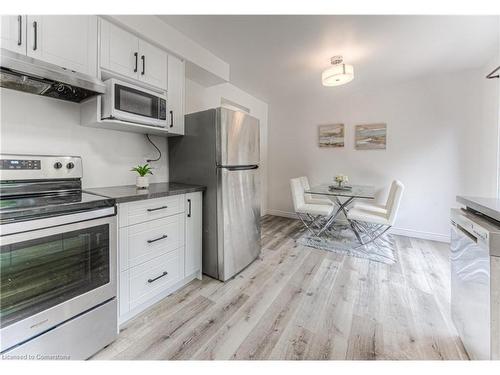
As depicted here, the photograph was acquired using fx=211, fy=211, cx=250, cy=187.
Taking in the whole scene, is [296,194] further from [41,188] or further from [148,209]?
[41,188]

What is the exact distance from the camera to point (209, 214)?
201 cm

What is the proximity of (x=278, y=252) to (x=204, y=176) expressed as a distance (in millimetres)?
1429

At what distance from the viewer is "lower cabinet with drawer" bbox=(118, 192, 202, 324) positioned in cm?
144

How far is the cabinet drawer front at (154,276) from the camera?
4.92 feet

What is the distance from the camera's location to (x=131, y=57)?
67.0 inches

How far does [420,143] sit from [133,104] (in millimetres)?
3854

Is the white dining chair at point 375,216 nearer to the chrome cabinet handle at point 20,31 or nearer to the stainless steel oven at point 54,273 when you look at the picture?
the stainless steel oven at point 54,273

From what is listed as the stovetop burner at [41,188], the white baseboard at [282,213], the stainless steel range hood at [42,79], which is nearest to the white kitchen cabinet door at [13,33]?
the stainless steel range hood at [42,79]

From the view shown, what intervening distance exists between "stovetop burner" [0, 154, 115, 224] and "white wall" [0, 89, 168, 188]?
0.58 feet

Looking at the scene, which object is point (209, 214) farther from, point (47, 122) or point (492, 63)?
point (492, 63)

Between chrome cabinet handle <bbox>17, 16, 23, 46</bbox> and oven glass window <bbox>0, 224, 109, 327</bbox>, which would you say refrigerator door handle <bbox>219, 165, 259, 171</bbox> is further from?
chrome cabinet handle <bbox>17, 16, 23, 46</bbox>

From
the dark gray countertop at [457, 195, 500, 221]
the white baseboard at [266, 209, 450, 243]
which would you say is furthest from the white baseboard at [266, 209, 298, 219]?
the dark gray countertop at [457, 195, 500, 221]

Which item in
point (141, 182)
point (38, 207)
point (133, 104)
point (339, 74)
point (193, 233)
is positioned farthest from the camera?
point (339, 74)

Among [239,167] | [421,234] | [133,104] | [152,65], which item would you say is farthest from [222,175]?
[421,234]
